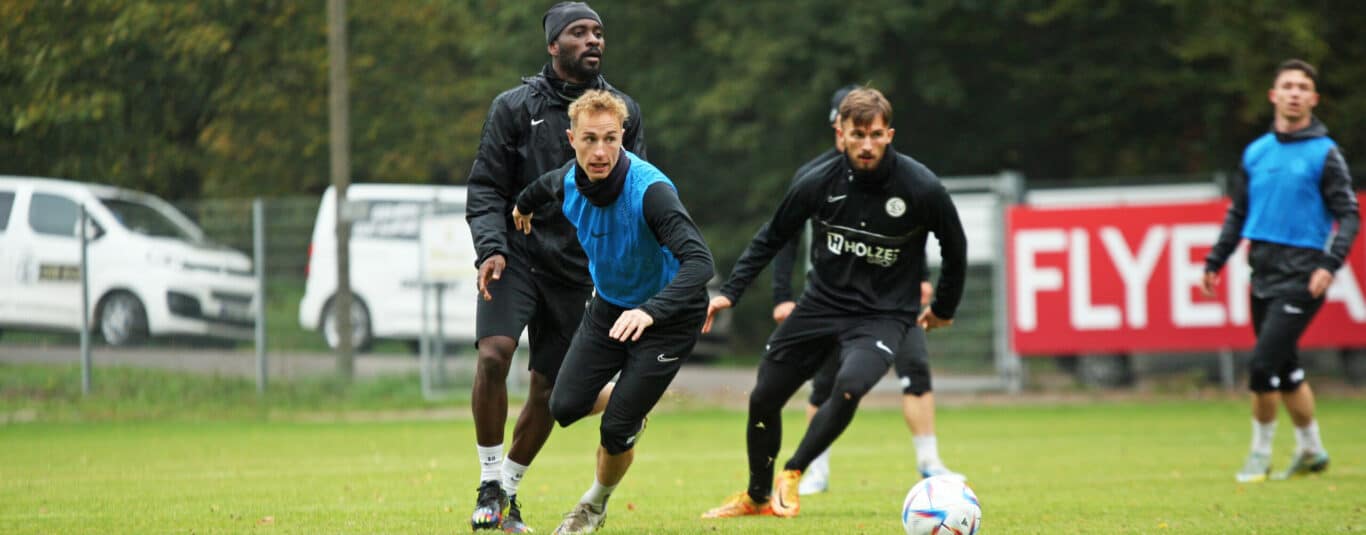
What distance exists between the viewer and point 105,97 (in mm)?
18203

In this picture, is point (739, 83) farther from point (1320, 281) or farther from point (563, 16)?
point (563, 16)

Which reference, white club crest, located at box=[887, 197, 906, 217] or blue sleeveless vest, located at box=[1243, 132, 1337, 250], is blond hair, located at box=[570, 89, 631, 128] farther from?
blue sleeveless vest, located at box=[1243, 132, 1337, 250]

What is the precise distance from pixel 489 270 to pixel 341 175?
11.8 meters

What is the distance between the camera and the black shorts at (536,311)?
23.4 ft

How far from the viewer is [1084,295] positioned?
18297mm

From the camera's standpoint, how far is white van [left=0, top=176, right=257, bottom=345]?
16828 mm

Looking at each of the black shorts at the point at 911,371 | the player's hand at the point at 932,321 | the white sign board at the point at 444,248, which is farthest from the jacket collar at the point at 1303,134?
the white sign board at the point at 444,248

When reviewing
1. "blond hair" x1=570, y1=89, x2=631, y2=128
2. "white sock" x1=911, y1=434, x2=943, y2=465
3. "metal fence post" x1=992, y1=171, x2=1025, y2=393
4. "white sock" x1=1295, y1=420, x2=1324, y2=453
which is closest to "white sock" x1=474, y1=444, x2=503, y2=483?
"blond hair" x1=570, y1=89, x2=631, y2=128

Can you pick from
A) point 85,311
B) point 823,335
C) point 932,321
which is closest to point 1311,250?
point 932,321

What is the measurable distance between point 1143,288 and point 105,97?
38.2 ft

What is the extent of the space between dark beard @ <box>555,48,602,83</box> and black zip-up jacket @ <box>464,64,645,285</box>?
0.05m

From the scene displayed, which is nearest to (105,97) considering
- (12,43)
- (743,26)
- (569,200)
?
(12,43)

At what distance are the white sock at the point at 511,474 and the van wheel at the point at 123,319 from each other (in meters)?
11.0

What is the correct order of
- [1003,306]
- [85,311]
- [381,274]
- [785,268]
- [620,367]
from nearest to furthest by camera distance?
[620,367] → [785,268] → [85,311] → [381,274] → [1003,306]
